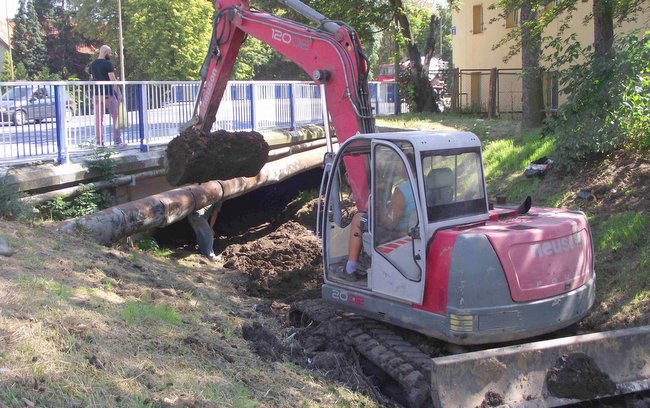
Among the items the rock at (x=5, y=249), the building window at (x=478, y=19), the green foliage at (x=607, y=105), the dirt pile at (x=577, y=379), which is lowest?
the dirt pile at (x=577, y=379)

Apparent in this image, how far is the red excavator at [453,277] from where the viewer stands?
5836 millimetres

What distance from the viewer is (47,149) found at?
34.8ft

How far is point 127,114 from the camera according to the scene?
39.8 ft

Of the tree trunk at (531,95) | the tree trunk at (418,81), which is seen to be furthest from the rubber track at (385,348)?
the tree trunk at (418,81)

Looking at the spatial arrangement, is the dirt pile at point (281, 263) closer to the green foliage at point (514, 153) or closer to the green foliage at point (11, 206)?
the green foliage at point (11, 206)

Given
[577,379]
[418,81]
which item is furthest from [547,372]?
[418,81]

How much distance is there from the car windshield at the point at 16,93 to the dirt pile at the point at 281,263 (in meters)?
3.86

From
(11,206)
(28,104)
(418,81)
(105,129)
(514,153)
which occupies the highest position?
(418,81)

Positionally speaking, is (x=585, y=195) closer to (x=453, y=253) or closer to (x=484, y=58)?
(x=453, y=253)

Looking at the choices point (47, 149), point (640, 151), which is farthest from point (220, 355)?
point (640, 151)

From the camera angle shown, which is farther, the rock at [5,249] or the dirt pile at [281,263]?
the dirt pile at [281,263]

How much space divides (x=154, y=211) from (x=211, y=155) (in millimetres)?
1520

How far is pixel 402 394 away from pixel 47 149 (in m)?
6.85

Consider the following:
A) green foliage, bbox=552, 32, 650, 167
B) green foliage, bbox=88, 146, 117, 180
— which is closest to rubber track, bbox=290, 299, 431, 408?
green foliage, bbox=88, 146, 117, 180
